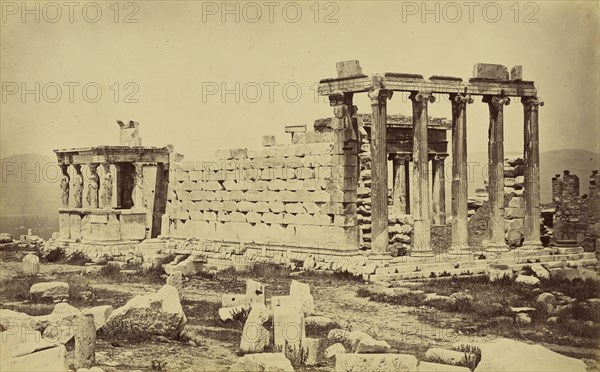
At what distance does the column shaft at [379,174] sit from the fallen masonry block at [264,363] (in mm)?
11837

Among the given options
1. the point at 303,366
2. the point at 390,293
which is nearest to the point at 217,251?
the point at 390,293

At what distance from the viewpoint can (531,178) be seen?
27375 mm

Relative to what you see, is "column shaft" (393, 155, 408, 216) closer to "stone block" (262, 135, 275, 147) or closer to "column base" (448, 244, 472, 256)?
"stone block" (262, 135, 275, 147)

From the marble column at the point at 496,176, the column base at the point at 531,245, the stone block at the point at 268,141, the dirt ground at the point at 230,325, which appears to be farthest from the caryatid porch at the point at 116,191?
the column base at the point at 531,245

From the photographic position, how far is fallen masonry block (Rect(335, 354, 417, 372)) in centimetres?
1230

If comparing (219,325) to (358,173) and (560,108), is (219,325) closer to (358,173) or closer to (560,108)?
(358,173)

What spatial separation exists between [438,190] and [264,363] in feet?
86.1

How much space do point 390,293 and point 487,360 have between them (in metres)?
8.07

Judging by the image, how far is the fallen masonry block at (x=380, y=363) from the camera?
1230 centimetres

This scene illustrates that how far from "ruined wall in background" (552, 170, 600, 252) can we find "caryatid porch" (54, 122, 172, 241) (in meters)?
13.8

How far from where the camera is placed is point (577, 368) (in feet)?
40.2

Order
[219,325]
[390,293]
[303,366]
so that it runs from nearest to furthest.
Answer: [303,366]
[219,325]
[390,293]

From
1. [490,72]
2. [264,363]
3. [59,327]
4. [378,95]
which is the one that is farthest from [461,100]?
[264,363]

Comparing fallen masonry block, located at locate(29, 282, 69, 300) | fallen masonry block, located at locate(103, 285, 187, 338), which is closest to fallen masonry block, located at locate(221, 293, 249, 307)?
fallen masonry block, located at locate(103, 285, 187, 338)
